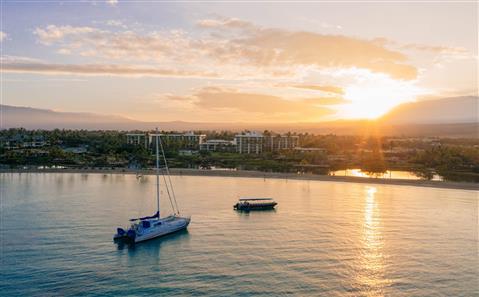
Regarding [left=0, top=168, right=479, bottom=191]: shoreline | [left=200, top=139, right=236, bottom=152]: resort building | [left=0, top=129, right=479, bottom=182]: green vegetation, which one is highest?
[left=200, top=139, right=236, bottom=152]: resort building

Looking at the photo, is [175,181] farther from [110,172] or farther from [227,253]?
[227,253]

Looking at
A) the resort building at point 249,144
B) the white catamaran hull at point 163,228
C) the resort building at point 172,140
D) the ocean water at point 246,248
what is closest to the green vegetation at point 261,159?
the resort building at point 172,140

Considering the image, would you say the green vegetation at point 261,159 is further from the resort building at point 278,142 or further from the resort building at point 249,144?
the resort building at point 278,142

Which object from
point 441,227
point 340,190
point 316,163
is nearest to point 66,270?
point 441,227

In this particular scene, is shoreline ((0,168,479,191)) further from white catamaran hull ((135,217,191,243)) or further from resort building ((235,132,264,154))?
resort building ((235,132,264,154))

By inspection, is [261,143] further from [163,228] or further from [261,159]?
[163,228]

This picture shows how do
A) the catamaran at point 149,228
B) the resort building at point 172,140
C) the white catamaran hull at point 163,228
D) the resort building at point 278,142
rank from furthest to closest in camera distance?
1. the resort building at point 278,142
2. the resort building at point 172,140
3. the white catamaran hull at point 163,228
4. the catamaran at point 149,228

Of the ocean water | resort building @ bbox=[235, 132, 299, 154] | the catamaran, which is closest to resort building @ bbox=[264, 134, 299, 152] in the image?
resort building @ bbox=[235, 132, 299, 154]

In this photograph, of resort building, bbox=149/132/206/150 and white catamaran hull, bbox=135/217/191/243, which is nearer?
white catamaran hull, bbox=135/217/191/243
